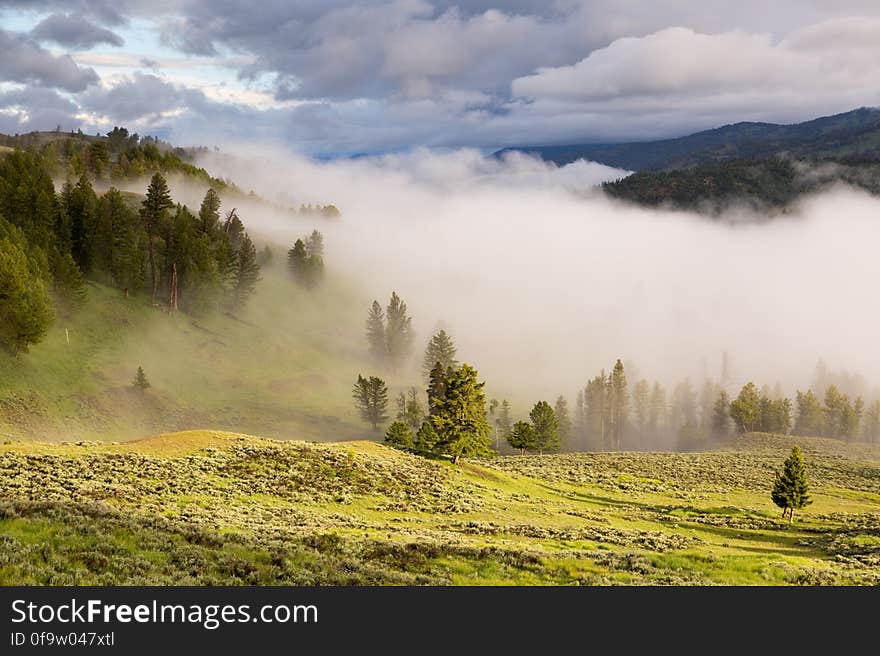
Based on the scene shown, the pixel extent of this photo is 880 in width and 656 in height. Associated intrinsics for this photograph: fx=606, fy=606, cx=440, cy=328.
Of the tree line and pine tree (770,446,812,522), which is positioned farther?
the tree line

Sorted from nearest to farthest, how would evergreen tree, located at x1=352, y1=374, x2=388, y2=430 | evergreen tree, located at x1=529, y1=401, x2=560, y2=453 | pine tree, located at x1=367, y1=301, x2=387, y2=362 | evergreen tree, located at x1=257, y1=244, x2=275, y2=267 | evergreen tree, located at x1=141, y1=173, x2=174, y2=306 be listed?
evergreen tree, located at x1=529, y1=401, x2=560, y2=453 < evergreen tree, located at x1=352, y1=374, x2=388, y2=430 < evergreen tree, located at x1=141, y1=173, x2=174, y2=306 < pine tree, located at x1=367, y1=301, x2=387, y2=362 < evergreen tree, located at x1=257, y1=244, x2=275, y2=267

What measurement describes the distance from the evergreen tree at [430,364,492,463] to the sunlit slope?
45789 millimetres

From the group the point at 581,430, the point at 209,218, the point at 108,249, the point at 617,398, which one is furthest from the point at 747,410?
the point at 108,249

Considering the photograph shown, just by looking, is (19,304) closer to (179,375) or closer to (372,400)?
(179,375)

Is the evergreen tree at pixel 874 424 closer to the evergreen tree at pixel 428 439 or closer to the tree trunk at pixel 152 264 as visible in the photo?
the evergreen tree at pixel 428 439

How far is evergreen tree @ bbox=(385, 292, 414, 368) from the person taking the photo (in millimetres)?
160750

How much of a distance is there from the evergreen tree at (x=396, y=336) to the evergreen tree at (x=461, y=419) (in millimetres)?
93652

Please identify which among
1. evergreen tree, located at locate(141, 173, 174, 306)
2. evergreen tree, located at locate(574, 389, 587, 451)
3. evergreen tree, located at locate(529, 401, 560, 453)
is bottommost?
evergreen tree, located at locate(574, 389, 587, 451)

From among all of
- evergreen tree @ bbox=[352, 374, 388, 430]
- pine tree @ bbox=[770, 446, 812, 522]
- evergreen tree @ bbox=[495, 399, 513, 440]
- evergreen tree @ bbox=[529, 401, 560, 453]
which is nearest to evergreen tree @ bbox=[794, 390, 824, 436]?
evergreen tree @ bbox=[495, 399, 513, 440]

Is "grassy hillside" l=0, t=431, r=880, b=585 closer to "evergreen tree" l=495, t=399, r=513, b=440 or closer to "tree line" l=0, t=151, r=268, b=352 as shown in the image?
"tree line" l=0, t=151, r=268, b=352

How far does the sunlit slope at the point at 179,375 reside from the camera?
83.1m

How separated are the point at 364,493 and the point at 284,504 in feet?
27.7

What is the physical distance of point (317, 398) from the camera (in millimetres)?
125812

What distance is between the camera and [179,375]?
109438 mm
